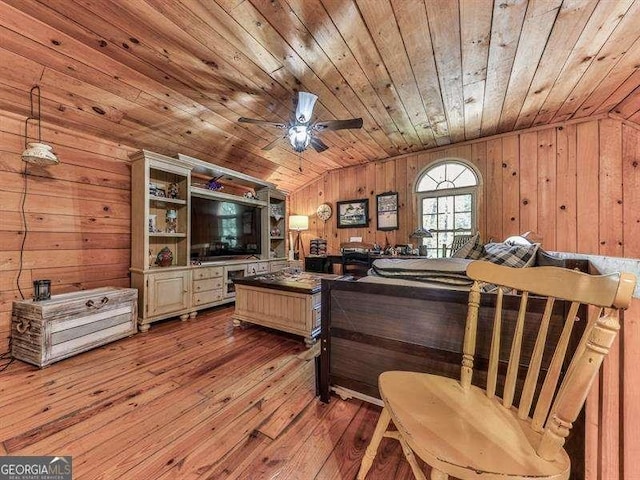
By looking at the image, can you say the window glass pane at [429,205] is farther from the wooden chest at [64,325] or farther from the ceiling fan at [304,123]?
the wooden chest at [64,325]

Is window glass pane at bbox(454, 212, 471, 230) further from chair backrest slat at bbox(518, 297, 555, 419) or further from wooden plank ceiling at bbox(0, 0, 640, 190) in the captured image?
chair backrest slat at bbox(518, 297, 555, 419)

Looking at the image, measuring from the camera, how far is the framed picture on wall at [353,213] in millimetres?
4410

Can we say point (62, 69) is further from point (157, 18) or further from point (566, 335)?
point (566, 335)

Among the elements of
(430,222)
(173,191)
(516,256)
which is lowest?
(516,256)

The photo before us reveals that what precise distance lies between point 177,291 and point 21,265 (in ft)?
4.08

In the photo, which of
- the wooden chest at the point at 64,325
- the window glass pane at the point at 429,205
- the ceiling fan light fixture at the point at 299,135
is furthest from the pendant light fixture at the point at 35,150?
the window glass pane at the point at 429,205

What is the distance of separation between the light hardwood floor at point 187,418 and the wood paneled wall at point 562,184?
3.12 meters

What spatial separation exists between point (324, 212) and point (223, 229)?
1832mm

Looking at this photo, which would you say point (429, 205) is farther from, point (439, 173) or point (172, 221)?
point (172, 221)

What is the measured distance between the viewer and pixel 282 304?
2.53 meters

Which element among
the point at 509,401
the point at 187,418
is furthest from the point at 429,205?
the point at 187,418

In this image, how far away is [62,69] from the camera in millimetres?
2006

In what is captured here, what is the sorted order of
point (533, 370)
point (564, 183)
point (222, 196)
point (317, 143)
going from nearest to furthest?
point (533, 370)
point (317, 143)
point (564, 183)
point (222, 196)

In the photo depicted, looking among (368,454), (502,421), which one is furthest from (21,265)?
(502,421)
